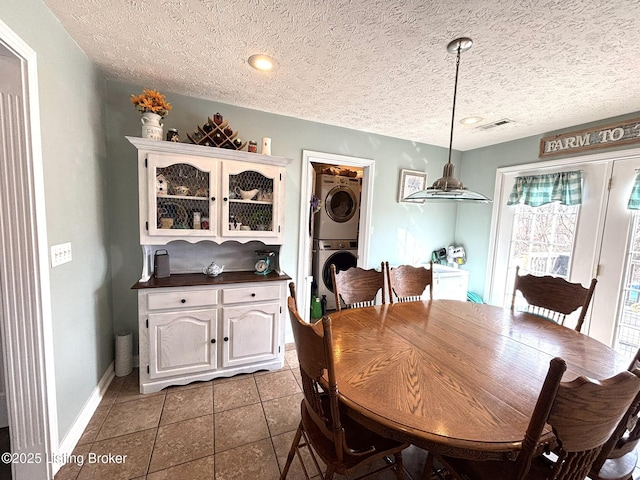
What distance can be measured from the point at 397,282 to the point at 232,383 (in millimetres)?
1586

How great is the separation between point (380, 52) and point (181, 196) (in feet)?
5.56

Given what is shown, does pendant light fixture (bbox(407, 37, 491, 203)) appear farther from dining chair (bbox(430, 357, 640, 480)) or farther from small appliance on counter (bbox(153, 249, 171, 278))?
small appliance on counter (bbox(153, 249, 171, 278))

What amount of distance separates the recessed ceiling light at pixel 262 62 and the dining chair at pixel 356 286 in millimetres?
1404

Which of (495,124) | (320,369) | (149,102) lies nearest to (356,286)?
(320,369)

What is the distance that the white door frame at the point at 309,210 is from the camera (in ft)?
8.97

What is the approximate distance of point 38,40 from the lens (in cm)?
125

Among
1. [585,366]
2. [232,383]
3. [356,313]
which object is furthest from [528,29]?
[232,383]

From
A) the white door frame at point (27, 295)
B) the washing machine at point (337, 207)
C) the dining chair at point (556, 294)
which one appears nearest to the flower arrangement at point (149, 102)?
the white door frame at point (27, 295)

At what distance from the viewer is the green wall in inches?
51.2

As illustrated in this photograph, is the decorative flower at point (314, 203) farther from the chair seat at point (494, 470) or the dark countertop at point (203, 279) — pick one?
the chair seat at point (494, 470)

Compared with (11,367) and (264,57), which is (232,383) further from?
(264,57)

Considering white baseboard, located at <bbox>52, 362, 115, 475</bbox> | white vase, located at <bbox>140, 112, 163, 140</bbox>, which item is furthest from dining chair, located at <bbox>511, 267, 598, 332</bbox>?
Result: white baseboard, located at <bbox>52, 362, 115, 475</bbox>

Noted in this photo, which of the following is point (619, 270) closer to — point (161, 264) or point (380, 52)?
point (380, 52)

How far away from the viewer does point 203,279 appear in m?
2.16
